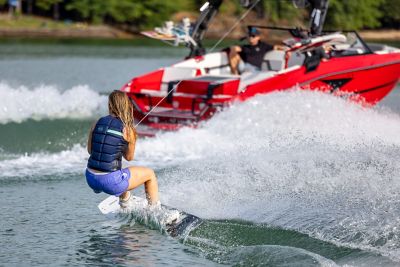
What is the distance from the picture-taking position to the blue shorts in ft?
26.9

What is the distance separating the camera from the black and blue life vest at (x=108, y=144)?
817 centimetres

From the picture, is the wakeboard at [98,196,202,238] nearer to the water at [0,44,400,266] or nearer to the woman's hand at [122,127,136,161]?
the water at [0,44,400,266]

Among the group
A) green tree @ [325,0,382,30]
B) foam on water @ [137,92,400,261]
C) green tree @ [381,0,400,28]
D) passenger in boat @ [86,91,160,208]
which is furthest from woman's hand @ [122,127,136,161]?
green tree @ [381,0,400,28]

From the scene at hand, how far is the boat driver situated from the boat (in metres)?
0.22

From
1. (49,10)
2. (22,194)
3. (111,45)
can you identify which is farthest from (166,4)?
(22,194)

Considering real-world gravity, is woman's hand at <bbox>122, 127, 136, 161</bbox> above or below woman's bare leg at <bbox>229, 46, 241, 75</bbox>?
above

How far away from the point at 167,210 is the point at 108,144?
0.90 meters

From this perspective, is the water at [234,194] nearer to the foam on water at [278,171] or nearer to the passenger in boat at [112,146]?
the foam on water at [278,171]

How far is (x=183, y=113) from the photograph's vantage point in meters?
14.5

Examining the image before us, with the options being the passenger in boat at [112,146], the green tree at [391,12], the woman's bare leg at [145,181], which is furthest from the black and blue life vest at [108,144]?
the green tree at [391,12]

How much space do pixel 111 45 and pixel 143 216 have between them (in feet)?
120

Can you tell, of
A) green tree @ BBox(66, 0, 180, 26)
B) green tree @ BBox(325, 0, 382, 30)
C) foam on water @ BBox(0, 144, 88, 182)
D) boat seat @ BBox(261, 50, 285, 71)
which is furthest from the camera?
green tree @ BBox(325, 0, 382, 30)

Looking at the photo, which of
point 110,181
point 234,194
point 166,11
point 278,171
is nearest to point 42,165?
point 234,194

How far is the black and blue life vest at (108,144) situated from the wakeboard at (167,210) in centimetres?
66
